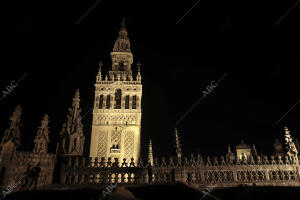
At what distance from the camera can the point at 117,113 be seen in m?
32.6

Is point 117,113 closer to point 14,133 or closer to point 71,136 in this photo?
point 71,136

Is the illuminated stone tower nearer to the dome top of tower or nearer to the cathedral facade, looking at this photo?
the dome top of tower

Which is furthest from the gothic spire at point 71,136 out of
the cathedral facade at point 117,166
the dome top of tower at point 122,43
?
the dome top of tower at point 122,43

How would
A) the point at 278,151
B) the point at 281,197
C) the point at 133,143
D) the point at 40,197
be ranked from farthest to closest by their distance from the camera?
the point at 133,143
the point at 278,151
the point at 40,197
the point at 281,197

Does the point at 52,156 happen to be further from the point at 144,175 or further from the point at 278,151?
the point at 278,151

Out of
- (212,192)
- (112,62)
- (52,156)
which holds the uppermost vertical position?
(112,62)

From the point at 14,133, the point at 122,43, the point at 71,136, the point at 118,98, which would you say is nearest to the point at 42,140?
the point at 71,136

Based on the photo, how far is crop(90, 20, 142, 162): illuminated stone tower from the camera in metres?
30.5

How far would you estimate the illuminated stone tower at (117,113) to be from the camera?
30547 millimetres

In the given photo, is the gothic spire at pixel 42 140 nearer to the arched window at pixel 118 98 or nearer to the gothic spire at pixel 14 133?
the gothic spire at pixel 14 133

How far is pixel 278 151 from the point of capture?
1772 cm

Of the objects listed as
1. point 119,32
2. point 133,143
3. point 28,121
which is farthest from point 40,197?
point 119,32

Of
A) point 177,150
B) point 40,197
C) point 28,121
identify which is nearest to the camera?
point 40,197

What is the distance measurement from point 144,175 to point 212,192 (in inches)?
161
